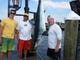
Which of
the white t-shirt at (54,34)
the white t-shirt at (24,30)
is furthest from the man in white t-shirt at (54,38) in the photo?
the white t-shirt at (24,30)

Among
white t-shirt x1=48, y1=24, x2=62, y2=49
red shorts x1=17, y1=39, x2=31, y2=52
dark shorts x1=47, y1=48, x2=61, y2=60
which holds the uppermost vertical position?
white t-shirt x1=48, y1=24, x2=62, y2=49

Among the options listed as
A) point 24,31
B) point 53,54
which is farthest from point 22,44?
point 53,54

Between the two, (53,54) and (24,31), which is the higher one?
(24,31)

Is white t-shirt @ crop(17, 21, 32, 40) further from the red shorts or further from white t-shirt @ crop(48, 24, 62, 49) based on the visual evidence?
white t-shirt @ crop(48, 24, 62, 49)

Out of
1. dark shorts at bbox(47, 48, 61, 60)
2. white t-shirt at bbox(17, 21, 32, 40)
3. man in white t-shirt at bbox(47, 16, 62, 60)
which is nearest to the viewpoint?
man in white t-shirt at bbox(47, 16, 62, 60)

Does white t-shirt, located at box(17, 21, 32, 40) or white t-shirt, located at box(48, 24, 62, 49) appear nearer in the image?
white t-shirt, located at box(48, 24, 62, 49)

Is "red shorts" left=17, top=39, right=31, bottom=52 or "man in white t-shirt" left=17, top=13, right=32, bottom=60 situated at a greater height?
"man in white t-shirt" left=17, top=13, right=32, bottom=60

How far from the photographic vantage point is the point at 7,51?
7859 millimetres

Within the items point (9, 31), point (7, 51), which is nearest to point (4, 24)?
point (9, 31)

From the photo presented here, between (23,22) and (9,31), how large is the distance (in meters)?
0.50

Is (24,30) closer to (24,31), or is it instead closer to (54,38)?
(24,31)

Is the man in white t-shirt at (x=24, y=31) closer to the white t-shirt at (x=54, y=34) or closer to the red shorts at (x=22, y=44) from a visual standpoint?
the red shorts at (x=22, y=44)

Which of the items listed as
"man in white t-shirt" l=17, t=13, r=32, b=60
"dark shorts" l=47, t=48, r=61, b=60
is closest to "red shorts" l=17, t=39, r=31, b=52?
"man in white t-shirt" l=17, t=13, r=32, b=60

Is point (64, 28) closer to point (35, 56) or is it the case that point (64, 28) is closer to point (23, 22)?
point (23, 22)
